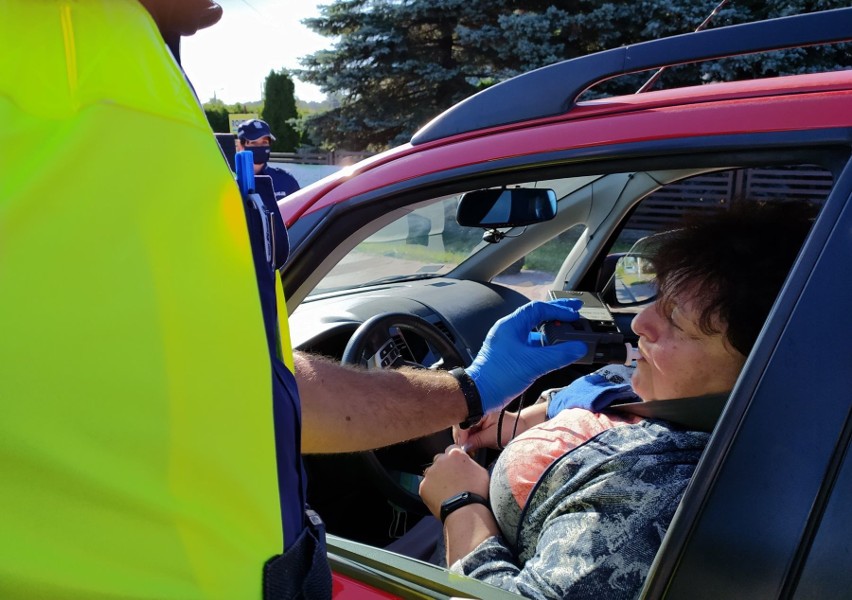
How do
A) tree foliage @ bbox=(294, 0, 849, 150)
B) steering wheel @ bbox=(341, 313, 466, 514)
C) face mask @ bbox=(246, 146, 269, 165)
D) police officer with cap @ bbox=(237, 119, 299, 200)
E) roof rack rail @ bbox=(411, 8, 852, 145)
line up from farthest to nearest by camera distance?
tree foliage @ bbox=(294, 0, 849, 150) → face mask @ bbox=(246, 146, 269, 165) → police officer with cap @ bbox=(237, 119, 299, 200) → steering wheel @ bbox=(341, 313, 466, 514) → roof rack rail @ bbox=(411, 8, 852, 145)

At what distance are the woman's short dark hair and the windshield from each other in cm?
62

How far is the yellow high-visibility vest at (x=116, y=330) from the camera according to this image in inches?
24.4

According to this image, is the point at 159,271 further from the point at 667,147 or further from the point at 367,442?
the point at 367,442

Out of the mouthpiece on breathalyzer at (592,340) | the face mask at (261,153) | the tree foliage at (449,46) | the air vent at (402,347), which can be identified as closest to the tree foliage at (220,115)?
the tree foliage at (449,46)

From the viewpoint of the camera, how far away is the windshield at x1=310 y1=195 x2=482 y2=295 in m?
2.17

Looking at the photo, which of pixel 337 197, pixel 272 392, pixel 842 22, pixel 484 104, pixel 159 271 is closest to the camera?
pixel 159 271

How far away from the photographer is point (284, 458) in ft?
2.64

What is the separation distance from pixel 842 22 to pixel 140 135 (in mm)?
1105

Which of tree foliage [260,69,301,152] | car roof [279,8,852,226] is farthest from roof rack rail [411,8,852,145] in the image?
tree foliage [260,69,301,152]

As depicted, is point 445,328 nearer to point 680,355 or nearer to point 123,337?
point 680,355

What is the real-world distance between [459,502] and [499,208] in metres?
0.72

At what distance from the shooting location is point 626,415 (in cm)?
171

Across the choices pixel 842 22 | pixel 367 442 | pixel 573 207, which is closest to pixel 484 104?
pixel 842 22

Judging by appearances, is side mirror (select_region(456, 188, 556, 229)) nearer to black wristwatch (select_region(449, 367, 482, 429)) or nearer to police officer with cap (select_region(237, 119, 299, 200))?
black wristwatch (select_region(449, 367, 482, 429))
